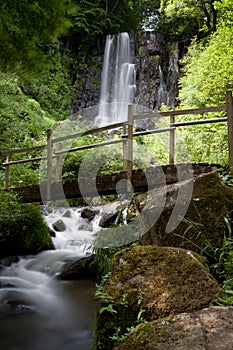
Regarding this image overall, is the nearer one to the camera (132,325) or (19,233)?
(132,325)

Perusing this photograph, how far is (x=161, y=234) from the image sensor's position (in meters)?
4.25

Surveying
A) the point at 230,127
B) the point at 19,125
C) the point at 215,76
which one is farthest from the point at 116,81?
the point at 230,127

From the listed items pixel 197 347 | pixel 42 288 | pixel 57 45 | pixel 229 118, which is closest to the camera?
pixel 197 347

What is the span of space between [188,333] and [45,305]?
12.2 ft

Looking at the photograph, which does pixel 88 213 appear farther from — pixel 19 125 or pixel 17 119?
pixel 17 119

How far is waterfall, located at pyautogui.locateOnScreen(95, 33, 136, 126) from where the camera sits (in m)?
19.3

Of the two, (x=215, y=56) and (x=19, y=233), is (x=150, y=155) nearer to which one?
(x=215, y=56)

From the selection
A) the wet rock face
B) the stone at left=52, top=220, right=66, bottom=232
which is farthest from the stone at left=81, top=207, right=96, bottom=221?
the wet rock face

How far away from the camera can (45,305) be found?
17.6 feet

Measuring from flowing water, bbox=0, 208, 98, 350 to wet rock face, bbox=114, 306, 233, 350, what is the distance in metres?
1.84

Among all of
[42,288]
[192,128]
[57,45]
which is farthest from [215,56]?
[57,45]

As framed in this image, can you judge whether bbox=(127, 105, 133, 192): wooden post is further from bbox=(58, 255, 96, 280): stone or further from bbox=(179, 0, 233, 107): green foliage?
bbox=(179, 0, 233, 107): green foliage

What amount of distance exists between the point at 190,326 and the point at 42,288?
439 cm

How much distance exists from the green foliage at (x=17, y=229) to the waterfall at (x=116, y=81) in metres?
11.4
